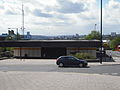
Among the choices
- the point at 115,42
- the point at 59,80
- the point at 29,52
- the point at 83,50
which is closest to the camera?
the point at 59,80

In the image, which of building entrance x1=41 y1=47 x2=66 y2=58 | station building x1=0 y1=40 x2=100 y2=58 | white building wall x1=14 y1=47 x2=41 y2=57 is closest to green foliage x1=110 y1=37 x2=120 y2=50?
building entrance x1=41 y1=47 x2=66 y2=58

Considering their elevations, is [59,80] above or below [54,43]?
below

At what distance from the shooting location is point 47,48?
213 ft

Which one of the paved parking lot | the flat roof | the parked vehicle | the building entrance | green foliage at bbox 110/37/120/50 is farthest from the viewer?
green foliage at bbox 110/37/120/50

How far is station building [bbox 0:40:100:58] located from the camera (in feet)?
206

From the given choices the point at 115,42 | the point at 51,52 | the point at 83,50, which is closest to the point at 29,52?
the point at 51,52

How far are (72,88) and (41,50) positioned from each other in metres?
50.5

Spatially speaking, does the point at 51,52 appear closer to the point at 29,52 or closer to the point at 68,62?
the point at 29,52

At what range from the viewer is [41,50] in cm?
6494

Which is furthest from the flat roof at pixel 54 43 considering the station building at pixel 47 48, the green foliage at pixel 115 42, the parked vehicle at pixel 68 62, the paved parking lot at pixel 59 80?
the green foliage at pixel 115 42

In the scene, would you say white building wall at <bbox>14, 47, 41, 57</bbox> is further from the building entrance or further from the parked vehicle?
the parked vehicle

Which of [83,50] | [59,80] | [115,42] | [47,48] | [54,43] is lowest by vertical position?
[59,80]

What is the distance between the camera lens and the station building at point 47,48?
62.8m

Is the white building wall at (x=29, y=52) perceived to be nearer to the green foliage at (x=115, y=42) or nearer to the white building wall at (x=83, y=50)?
the white building wall at (x=83, y=50)
